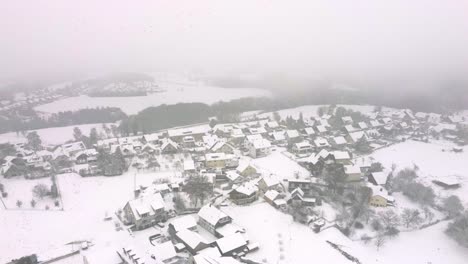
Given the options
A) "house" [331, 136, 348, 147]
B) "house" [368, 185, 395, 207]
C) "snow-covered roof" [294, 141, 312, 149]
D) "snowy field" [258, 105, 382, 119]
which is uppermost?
"snowy field" [258, 105, 382, 119]

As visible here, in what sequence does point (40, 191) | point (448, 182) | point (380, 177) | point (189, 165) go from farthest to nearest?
point (189, 165), point (448, 182), point (380, 177), point (40, 191)

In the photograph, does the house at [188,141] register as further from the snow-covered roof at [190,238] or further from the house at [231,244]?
the house at [231,244]

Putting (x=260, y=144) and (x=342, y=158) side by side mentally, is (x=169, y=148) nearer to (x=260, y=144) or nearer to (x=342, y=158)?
(x=260, y=144)

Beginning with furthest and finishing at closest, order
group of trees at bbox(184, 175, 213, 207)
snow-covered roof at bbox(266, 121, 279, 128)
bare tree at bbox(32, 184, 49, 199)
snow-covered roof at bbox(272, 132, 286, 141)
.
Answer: snow-covered roof at bbox(266, 121, 279, 128), snow-covered roof at bbox(272, 132, 286, 141), bare tree at bbox(32, 184, 49, 199), group of trees at bbox(184, 175, 213, 207)

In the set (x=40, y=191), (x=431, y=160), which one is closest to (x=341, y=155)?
(x=431, y=160)

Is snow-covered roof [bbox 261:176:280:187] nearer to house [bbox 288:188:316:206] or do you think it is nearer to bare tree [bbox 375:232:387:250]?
house [bbox 288:188:316:206]

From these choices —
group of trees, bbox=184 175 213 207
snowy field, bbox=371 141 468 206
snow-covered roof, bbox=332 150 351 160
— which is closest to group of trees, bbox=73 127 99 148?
group of trees, bbox=184 175 213 207
